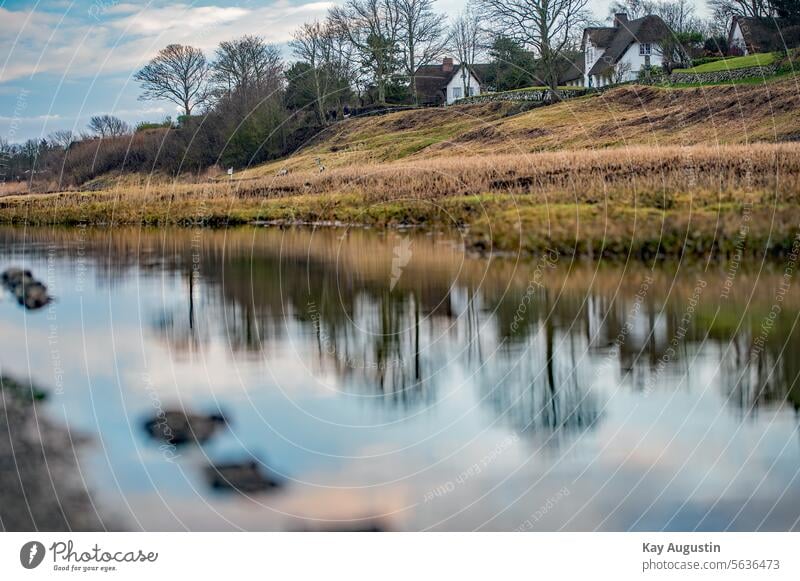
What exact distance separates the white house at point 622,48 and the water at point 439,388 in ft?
31.8

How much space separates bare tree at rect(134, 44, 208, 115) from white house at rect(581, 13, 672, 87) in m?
8.79

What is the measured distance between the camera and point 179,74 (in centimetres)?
1587

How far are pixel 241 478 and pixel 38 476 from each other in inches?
69.6

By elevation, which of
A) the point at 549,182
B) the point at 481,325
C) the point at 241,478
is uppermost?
the point at 549,182

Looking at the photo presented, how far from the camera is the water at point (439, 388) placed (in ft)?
28.0

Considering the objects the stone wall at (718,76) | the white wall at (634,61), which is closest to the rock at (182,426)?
the stone wall at (718,76)

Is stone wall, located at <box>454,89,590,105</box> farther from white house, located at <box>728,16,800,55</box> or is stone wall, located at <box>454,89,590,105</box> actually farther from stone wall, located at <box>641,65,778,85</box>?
white house, located at <box>728,16,800,55</box>

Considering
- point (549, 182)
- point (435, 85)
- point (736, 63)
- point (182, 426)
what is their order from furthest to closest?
point (435, 85) → point (736, 63) → point (549, 182) → point (182, 426)

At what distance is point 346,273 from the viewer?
1512cm

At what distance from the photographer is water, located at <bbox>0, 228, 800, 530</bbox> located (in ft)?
28.0

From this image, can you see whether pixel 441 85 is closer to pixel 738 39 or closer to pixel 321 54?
pixel 738 39

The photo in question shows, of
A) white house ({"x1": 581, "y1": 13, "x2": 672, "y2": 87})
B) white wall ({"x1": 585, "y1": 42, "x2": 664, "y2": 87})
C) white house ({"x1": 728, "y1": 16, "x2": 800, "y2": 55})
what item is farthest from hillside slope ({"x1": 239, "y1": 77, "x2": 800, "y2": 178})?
white house ({"x1": 728, "y1": 16, "x2": 800, "y2": 55})

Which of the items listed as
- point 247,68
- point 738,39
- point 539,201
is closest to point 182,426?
point 539,201
